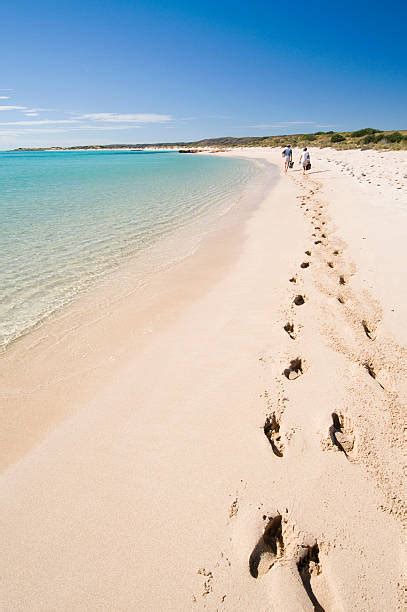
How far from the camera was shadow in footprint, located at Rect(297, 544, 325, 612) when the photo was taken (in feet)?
6.21

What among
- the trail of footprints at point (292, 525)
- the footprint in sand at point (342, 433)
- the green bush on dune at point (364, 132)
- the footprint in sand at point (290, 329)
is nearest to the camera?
the trail of footprints at point (292, 525)

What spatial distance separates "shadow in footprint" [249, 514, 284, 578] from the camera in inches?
79.2

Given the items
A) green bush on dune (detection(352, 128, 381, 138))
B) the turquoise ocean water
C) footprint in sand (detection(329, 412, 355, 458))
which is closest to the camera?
footprint in sand (detection(329, 412, 355, 458))

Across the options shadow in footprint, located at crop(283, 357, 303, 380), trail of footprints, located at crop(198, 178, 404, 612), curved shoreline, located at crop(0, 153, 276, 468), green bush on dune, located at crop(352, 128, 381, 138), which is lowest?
curved shoreline, located at crop(0, 153, 276, 468)

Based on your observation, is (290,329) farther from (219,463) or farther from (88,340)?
(88,340)

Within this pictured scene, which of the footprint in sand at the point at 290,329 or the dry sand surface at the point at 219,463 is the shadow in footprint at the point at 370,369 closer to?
the dry sand surface at the point at 219,463

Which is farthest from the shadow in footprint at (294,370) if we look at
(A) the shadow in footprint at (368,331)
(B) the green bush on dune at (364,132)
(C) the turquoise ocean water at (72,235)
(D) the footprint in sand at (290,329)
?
(B) the green bush on dune at (364,132)

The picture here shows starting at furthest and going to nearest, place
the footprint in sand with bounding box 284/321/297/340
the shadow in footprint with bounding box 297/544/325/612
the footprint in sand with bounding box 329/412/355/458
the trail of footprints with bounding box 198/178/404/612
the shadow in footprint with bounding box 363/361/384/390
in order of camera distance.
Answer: the footprint in sand with bounding box 284/321/297/340 → the shadow in footprint with bounding box 363/361/384/390 → the footprint in sand with bounding box 329/412/355/458 → the trail of footprints with bounding box 198/178/404/612 → the shadow in footprint with bounding box 297/544/325/612

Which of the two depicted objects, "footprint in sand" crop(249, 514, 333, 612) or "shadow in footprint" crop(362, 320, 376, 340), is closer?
"footprint in sand" crop(249, 514, 333, 612)

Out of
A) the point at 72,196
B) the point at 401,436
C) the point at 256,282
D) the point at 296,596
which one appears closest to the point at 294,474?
the point at 296,596

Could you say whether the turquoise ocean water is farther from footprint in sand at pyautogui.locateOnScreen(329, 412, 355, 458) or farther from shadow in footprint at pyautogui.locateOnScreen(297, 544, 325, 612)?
shadow in footprint at pyautogui.locateOnScreen(297, 544, 325, 612)

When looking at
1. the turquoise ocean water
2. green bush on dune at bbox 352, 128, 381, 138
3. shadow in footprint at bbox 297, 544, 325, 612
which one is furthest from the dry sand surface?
green bush on dune at bbox 352, 128, 381, 138

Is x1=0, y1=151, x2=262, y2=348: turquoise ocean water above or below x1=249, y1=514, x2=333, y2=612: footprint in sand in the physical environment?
below

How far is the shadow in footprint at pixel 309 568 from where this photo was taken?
1.89 meters
